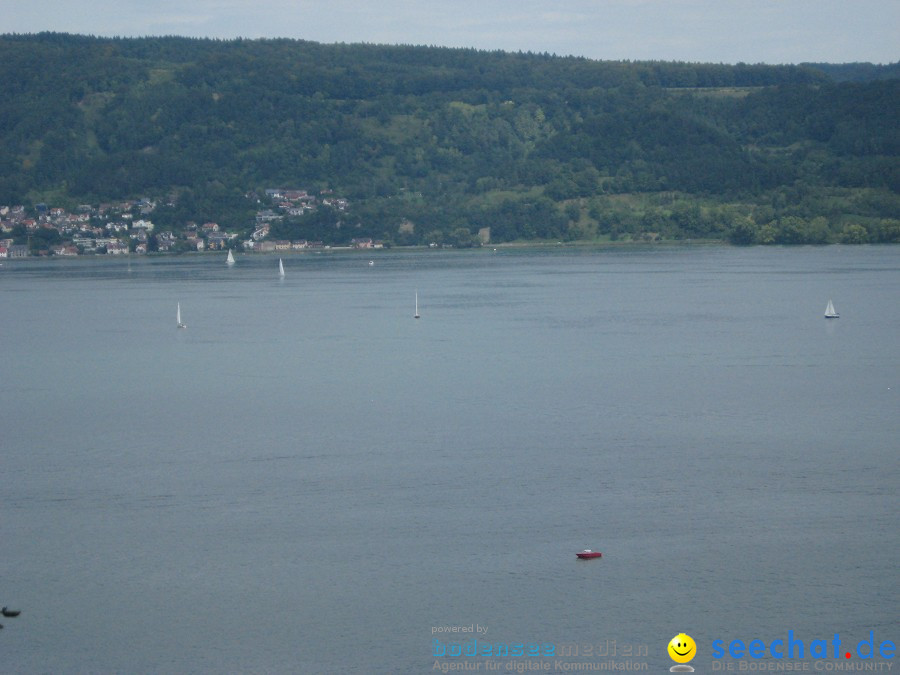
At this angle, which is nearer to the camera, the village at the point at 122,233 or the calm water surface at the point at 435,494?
the calm water surface at the point at 435,494

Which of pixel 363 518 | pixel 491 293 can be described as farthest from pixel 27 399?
pixel 491 293

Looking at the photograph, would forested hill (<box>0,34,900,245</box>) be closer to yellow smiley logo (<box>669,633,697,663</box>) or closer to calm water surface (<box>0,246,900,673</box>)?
calm water surface (<box>0,246,900,673</box>)

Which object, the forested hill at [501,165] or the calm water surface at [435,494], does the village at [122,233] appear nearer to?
the forested hill at [501,165]

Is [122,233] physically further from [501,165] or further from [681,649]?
[681,649]

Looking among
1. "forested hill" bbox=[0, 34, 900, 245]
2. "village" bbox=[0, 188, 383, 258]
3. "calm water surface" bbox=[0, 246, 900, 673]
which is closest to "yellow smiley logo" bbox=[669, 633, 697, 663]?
"calm water surface" bbox=[0, 246, 900, 673]

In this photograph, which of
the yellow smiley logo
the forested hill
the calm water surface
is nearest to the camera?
the yellow smiley logo

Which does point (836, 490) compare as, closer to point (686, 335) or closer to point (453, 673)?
point (453, 673)

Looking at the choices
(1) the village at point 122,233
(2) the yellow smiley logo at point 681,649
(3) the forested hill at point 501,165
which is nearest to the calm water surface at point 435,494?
(2) the yellow smiley logo at point 681,649
